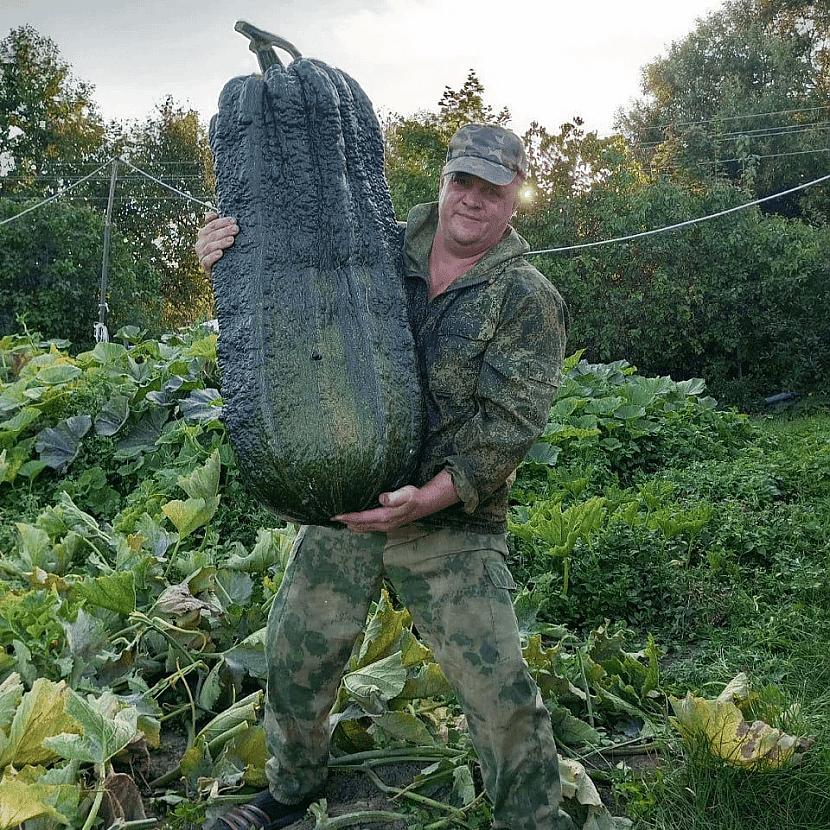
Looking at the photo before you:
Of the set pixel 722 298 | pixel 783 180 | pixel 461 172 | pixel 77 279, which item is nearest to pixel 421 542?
pixel 461 172

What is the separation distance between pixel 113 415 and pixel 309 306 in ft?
15.4

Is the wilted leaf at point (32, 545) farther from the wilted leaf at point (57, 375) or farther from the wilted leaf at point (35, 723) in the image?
the wilted leaf at point (57, 375)

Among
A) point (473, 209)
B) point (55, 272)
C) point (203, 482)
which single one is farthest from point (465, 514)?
point (55, 272)

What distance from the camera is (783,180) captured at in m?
23.4

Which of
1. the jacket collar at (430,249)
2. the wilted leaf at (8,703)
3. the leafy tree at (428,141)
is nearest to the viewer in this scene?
the jacket collar at (430,249)

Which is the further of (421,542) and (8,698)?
(8,698)

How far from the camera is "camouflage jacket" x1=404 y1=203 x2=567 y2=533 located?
2455 millimetres

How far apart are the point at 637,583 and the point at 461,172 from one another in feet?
9.16

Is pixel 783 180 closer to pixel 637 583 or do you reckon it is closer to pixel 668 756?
pixel 637 583

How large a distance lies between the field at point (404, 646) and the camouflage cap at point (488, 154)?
1623 millimetres

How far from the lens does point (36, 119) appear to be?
25.7 m

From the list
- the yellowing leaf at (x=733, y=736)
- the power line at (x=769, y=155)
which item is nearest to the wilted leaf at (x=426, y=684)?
the yellowing leaf at (x=733, y=736)

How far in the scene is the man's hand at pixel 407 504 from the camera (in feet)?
7.92

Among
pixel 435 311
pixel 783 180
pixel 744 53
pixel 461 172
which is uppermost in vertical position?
pixel 744 53
